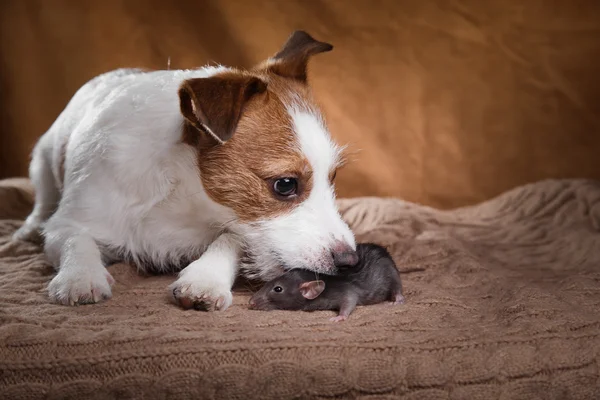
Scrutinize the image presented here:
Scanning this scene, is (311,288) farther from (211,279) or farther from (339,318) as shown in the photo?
(211,279)

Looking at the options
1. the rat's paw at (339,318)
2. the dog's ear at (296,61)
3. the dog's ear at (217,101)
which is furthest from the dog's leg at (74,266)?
the dog's ear at (296,61)

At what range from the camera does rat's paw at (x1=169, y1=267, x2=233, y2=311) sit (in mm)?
2035

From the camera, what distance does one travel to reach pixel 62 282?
6.89 feet

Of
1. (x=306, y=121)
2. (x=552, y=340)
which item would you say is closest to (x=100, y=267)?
(x=306, y=121)

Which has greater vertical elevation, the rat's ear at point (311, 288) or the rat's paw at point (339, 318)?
the rat's ear at point (311, 288)

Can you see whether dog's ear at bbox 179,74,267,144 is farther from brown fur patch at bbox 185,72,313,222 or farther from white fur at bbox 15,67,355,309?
white fur at bbox 15,67,355,309

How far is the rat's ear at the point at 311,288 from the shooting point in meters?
2.09

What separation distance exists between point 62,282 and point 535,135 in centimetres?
257

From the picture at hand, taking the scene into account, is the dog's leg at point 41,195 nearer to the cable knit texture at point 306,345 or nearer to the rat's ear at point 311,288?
the cable knit texture at point 306,345

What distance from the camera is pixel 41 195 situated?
3.11m

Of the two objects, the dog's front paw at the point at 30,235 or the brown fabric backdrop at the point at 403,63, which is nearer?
the dog's front paw at the point at 30,235

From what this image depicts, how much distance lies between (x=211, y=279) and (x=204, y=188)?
0.30 meters

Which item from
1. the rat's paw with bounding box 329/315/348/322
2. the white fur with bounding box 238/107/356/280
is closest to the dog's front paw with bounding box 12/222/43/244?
the white fur with bounding box 238/107/356/280

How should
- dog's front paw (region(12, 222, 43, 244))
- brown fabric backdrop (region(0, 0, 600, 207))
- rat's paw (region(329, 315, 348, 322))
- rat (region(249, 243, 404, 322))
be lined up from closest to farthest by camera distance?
rat's paw (region(329, 315, 348, 322)) < rat (region(249, 243, 404, 322)) < dog's front paw (region(12, 222, 43, 244)) < brown fabric backdrop (region(0, 0, 600, 207))
